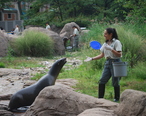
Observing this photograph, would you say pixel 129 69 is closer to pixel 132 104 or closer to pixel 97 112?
pixel 132 104

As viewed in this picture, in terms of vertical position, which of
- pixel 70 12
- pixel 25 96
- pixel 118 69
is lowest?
pixel 25 96

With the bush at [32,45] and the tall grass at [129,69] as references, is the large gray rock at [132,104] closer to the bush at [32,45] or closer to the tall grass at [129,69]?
the tall grass at [129,69]

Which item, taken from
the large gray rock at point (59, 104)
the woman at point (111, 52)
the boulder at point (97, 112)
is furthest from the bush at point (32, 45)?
the boulder at point (97, 112)

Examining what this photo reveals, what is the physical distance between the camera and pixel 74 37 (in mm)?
19734

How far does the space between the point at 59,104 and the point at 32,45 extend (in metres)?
11.1

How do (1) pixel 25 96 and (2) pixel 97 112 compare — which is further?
(1) pixel 25 96

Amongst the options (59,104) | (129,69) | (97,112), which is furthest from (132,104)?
(129,69)

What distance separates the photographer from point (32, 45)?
1520cm

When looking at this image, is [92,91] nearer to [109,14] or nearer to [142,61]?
[142,61]

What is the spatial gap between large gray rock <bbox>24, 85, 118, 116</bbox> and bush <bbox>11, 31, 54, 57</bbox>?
10830 mm

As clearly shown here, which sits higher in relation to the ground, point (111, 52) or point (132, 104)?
point (111, 52)

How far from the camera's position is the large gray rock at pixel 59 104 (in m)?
4.32

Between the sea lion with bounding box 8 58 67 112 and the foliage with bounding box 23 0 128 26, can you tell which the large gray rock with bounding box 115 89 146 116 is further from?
the foliage with bounding box 23 0 128 26

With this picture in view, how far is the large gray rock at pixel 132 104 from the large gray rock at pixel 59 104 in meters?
0.35
